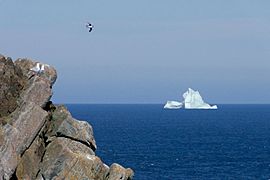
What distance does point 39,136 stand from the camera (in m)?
46.2

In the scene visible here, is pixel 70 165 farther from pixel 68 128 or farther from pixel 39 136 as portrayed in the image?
pixel 68 128

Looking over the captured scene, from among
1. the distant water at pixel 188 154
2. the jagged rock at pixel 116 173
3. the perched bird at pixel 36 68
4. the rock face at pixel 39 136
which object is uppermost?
the perched bird at pixel 36 68

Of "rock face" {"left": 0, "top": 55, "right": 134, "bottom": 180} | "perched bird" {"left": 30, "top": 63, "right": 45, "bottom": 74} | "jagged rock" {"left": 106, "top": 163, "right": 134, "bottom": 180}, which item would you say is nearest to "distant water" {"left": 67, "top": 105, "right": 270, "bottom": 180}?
"rock face" {"left": 0, "top": 55, "right": 134, "bottom": 180}

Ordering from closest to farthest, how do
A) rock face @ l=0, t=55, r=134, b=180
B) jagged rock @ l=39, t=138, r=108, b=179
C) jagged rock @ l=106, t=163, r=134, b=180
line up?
rock face @ l=0, t=55, r=134, b=180, jagged rock @ l=39, t=138, r=108, b=179, jagged rock @ l=106, t=163, r=134, b=180

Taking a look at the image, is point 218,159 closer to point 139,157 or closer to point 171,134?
point 139,157

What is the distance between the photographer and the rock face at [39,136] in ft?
144

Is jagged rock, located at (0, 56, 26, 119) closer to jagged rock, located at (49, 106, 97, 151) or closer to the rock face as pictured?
the rock face

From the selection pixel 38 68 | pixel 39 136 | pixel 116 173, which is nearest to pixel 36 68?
pixel 38 68

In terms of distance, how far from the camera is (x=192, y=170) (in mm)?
110000

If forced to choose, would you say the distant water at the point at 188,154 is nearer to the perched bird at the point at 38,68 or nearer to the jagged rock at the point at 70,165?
the perched bird at the point at 38,68

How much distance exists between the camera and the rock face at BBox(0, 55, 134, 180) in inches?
1732

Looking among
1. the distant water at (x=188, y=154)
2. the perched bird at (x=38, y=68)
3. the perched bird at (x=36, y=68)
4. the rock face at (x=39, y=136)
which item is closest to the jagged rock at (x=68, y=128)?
the rock face at (x=39, y=136)

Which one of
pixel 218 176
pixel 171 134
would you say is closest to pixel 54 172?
pixel 218 176

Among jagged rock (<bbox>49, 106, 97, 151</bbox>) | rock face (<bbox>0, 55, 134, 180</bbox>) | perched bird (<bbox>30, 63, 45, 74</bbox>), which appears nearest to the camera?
rock face (<bbox>0, 55, 134, 180</bbox>)
